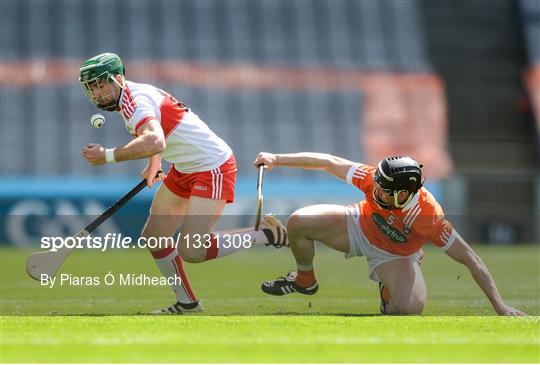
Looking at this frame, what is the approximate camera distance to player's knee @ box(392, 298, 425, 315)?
732cm

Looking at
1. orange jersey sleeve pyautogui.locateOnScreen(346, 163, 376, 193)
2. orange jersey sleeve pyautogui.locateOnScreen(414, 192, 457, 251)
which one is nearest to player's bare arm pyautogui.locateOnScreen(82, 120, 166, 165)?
orange jersey sleeve pyautogui.locateOnScreen(346, 163, 376, 193)

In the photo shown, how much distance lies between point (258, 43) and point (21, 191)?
7.99 metres

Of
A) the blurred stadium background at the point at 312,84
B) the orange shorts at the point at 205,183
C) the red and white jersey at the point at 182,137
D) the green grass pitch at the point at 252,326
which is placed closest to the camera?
the green grass pitch at the point at 252,326

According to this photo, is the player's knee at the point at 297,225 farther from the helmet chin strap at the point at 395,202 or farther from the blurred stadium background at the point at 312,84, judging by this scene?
the blurred stadium background at the point at 312,84

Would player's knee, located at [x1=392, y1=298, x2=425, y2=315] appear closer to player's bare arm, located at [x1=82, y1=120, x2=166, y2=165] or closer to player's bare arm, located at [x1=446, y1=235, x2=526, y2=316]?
player's bare arm, located at [x1=446, y1=235, x2=526, y2=316]

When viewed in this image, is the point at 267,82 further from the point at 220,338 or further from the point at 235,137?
the point at 220,338

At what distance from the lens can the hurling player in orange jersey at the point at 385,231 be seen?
722cm

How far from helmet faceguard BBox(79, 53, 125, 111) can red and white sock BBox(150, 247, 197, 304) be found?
3.59ft

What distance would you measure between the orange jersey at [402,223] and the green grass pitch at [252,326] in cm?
52

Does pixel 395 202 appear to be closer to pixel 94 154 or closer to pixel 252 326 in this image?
pixel 252 326

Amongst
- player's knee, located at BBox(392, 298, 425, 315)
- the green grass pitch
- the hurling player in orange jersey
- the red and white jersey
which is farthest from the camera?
the red and white jersey

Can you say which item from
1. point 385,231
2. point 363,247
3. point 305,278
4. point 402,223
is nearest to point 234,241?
point 305,278

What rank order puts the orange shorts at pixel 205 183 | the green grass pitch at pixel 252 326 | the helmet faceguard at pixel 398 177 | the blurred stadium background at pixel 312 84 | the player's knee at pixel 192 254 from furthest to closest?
the blurred stadium background at pixel 312 84 → the orange shorts at pixel 205 183 → the player's knee at pixel 192 254 → the helmet faceguard at pixel 398 177 → the green grass pitch at pixel 252 326

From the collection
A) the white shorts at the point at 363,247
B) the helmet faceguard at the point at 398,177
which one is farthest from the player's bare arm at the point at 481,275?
the helmet faceguard at the point at 398,177
